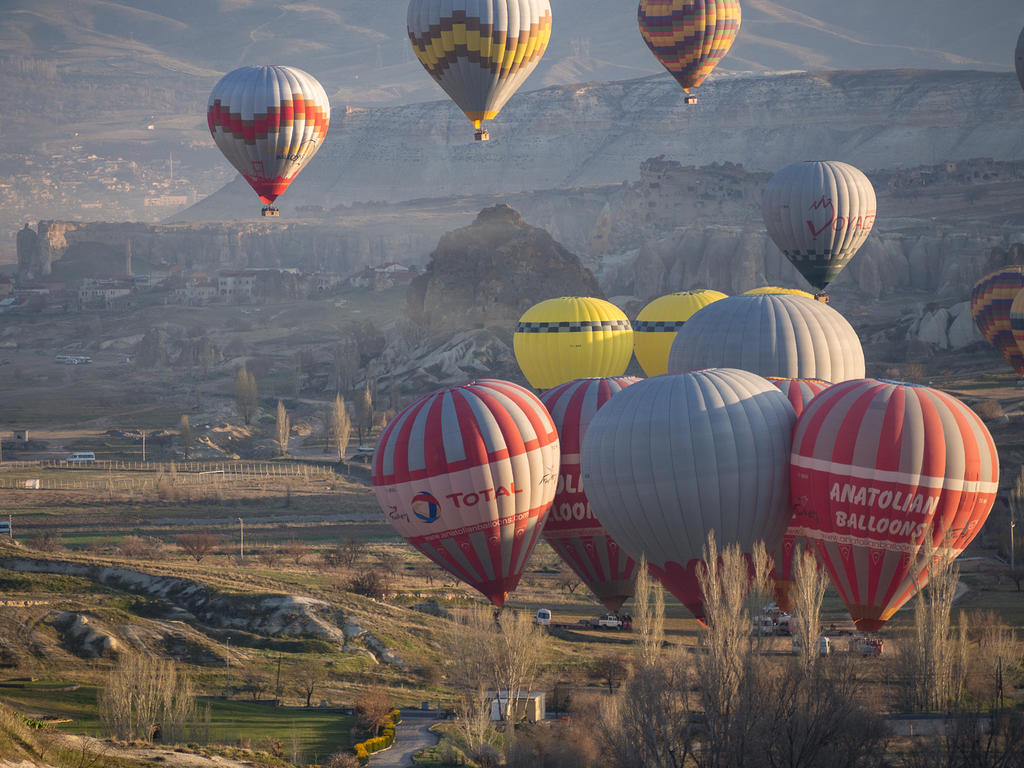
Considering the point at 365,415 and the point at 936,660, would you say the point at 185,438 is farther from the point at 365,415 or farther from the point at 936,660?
the point at 936,660

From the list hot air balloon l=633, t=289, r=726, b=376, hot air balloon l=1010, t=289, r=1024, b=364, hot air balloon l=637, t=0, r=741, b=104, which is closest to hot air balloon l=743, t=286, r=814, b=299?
hot air balloon l=633, t=289, r=726, b=376

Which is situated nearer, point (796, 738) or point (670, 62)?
point (796, 738)

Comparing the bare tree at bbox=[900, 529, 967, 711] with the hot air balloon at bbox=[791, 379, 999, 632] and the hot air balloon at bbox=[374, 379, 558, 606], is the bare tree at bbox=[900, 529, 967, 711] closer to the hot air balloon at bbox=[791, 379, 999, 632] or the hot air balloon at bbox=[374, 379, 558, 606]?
the hot air balloon at bbox=[791, 379, 999, 632]

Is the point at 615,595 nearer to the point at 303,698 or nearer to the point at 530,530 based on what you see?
the point at 530,530

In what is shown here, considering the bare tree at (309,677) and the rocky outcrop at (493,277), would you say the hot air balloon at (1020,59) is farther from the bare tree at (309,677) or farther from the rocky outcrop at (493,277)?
the rocky outcrop at (493,277)

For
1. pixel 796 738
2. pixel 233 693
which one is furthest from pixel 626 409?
pixel 233 693

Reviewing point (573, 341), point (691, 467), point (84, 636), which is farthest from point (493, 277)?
point (691, 467)
